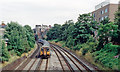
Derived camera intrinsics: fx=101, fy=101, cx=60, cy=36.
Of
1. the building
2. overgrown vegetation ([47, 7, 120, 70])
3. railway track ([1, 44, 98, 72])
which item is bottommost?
railway track ([1, 44, 98, 72])

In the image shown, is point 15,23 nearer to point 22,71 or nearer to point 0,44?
point 0,44

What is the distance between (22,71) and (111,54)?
11.1m

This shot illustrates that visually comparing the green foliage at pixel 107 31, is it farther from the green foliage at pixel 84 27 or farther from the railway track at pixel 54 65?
the green foliage at pixel 84 27

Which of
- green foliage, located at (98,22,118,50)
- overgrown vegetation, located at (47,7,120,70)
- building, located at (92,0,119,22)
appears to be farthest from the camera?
building, located at (92,0,119,22)

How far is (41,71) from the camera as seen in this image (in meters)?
12.3

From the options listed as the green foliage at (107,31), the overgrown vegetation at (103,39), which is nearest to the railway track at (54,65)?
the overgrown vegetation at (103,39)

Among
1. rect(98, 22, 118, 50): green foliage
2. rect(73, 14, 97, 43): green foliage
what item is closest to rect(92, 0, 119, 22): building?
rect(73, 14, 97, 43): green foliage

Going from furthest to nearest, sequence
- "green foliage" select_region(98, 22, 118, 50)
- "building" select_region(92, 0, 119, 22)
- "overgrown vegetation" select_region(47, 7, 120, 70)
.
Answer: "building" select_region(92, 0, 119, 22) → "green foliage" select_region(98, 22, 118, 50) → "overgrown vegetation" select_region(47, 7, 120, 70)

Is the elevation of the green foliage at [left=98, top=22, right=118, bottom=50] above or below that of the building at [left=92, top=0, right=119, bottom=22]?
below

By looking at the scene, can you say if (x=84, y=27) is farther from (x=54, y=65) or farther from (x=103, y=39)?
(x=54, y=65)

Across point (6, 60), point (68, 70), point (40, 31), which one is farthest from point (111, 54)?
point (40, 31)

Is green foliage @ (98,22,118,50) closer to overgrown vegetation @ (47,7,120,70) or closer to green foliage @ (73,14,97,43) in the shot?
overgrown vegetation @ (47,7,120,70)

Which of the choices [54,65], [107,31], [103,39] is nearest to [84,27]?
[103,39]

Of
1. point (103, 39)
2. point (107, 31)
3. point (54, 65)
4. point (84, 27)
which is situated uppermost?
point (84, 27)
